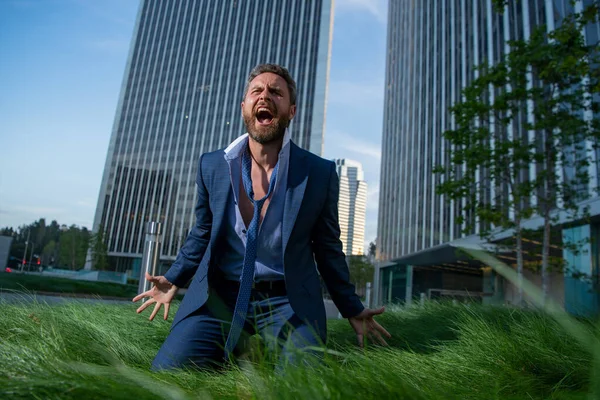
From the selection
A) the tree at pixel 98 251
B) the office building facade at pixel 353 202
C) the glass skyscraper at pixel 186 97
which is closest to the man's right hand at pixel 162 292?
the glass skyscraper at pixel 186 97

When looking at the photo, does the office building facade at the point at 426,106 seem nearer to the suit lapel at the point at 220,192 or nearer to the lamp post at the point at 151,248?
the lamp post at the point at 151,248

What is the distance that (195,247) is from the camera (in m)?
2.57

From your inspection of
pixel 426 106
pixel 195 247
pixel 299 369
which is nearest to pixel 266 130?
pixel 195 247

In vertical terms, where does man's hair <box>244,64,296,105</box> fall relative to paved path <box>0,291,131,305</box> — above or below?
above

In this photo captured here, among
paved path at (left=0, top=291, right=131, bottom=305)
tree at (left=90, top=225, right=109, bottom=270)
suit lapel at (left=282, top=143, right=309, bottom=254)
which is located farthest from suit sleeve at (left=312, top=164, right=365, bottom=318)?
tree at (left=90, top=225, right=109, bottom=270)

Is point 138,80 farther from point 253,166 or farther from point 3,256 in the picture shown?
point 253,166

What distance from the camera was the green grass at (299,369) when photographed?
3.53ft

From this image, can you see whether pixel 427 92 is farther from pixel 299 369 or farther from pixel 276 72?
pixel 299 369

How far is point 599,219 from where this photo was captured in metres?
14.8

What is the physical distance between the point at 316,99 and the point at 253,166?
6681cm

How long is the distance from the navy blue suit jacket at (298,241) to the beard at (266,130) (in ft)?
0.49

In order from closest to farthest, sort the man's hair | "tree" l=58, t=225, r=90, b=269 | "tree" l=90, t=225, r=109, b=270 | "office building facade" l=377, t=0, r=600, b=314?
the man's hair → "office building facade" l=377, t=0, r=600, b=314 → "tree" l=90, t=225, r=109, b=270 → "tree" l=58, t=225, r=90, b=269

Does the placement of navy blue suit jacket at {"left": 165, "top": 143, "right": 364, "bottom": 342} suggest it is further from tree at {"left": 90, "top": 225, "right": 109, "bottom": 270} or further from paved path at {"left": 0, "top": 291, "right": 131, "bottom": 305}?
tree at {"left": 90, "top": 225, "right": 109, "bottom": 270}

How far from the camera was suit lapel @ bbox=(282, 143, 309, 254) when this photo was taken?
2268 mm
